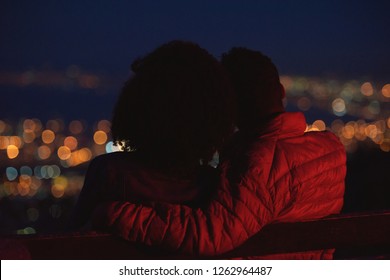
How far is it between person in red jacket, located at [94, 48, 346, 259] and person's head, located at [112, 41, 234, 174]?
0.12 metres

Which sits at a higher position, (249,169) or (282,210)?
(249,169)

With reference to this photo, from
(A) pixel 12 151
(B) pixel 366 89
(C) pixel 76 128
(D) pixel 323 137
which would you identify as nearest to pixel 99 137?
(C) pixel 76 128

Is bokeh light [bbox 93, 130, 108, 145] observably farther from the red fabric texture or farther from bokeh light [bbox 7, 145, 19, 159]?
the red fabric texture

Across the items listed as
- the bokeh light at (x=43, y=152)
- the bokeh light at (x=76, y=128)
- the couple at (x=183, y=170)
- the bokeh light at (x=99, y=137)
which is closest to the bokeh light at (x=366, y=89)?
the bokeh light at (x=99, y=137)

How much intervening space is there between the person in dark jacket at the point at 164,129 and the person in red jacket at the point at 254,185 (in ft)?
0.19

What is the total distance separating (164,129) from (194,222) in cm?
26

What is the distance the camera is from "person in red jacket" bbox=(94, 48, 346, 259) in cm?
160

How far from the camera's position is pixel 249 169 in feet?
5.46

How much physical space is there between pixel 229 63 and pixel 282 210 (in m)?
0.53

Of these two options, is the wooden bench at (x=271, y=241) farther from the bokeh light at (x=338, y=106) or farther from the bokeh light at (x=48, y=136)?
the bokeh light at (x=48, y=136)

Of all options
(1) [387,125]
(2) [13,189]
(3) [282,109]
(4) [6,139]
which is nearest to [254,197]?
(3) [282,109]

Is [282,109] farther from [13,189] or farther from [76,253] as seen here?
[13,189]

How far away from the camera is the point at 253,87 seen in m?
1.97

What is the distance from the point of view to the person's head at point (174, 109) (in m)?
1.61
